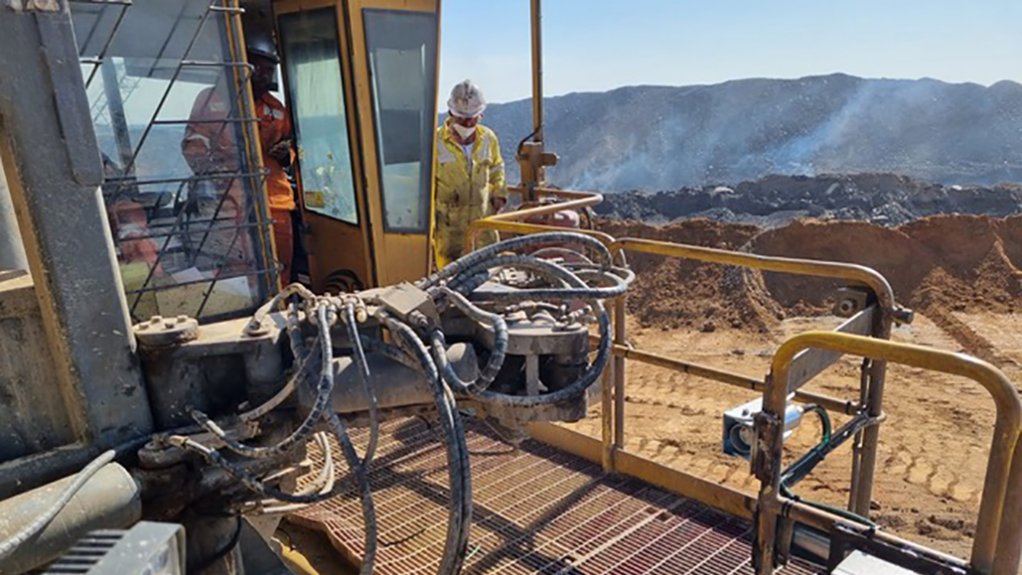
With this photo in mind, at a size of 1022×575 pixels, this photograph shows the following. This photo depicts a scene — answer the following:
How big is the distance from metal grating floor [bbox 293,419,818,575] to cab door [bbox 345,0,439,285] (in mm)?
1254

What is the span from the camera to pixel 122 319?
1890 millimetres

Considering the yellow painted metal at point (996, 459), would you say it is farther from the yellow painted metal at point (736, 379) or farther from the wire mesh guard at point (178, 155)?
the wire mesh guard at point (178, 155)

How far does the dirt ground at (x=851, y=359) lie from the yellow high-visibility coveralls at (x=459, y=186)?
1.92 metres

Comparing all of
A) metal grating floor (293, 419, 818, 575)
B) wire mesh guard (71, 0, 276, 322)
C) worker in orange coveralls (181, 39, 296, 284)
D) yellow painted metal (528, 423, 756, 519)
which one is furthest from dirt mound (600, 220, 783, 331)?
wire mesh guard (71, 0, 276, 322)

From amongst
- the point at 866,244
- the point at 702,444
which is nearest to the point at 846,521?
the point at 702,444

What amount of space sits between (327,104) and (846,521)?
3.48 m

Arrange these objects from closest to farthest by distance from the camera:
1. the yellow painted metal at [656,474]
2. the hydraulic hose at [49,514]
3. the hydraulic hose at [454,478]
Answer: the hydraulic hose at [49,514]
the hydraulic hose at [454,478]
the yellow painted metal at [656,474]

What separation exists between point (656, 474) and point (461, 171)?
2.81m

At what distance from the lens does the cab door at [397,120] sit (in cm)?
392

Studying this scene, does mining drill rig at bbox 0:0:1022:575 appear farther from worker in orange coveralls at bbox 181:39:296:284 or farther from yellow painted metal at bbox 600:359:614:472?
worker in orange coveralls at bbox 181:39:296:284

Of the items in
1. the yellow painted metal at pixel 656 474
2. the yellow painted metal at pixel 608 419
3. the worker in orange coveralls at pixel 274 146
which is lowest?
the yellow painted metal at pixel 656 474

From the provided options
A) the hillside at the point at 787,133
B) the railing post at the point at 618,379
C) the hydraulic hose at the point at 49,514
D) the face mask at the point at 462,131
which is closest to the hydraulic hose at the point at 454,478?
the hydraulic hose at the point at 49,514

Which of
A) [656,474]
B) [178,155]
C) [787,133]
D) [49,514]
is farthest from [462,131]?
[787,133]

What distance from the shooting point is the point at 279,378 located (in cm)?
209
